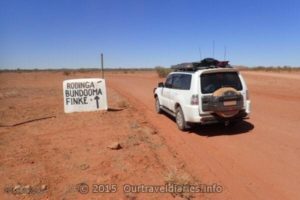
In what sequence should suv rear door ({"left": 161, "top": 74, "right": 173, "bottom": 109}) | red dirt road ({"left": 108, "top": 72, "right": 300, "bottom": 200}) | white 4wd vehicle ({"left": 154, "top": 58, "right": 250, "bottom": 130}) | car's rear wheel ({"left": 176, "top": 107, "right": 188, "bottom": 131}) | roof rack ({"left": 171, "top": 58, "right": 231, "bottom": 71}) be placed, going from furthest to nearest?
suv rear door ({"left": 161, "top": 74, "right": 173, "bottom": 109})
roof rack ({"left": 171, "top": 58, "right": 231, "bottom": 71})
car's rear wheel ({"left": 176, "top": 107, "right": 188, "bottom": 131})
white 4wd vehicle ({"left": 154, "top": 58, "right": 250, "bottom": 130})
red dirt road ({"left": 108, "top": 72, "right": 300, "bottom": 200})

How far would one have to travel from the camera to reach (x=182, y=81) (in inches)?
410

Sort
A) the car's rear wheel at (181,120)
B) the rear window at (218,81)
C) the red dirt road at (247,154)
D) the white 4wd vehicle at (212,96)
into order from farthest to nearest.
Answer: the car's rear wheel at (181,120)
the rear window at (218,81)
the white 4wd vehicle at (212,96)
the red dirt road at (247,154)

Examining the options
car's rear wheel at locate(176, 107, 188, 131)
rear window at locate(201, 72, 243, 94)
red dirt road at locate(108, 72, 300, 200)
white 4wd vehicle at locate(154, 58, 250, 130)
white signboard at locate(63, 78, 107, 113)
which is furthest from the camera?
white signboard at locate(63, 78, 107, 113)

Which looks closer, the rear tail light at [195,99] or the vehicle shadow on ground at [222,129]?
the rear tail light at [195,99]

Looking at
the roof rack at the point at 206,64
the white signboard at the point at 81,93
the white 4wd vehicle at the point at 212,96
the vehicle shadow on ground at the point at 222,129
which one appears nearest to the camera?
the white 4wd vehicle at the point at 212,96

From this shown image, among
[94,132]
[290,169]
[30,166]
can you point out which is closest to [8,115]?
[94,132]

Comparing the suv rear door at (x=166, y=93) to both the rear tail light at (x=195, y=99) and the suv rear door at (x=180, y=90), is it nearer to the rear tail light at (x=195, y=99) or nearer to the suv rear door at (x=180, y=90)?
the suv rear door at (x=180, y=90)

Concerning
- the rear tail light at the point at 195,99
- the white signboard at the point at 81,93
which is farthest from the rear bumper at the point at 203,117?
the white signboard at the point at 81,93

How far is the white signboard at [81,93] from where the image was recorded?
45.1 feet

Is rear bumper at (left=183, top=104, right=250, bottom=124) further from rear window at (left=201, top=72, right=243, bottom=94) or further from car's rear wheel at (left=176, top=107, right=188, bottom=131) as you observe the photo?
rear window at (left=201, top=72, right=243, bottom=94)

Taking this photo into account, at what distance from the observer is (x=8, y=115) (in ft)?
45.2

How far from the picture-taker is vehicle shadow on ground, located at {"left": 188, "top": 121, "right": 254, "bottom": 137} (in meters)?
9.60

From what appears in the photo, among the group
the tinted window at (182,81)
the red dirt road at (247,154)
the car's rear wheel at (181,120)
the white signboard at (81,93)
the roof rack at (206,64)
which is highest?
the roof rack at (206,64)

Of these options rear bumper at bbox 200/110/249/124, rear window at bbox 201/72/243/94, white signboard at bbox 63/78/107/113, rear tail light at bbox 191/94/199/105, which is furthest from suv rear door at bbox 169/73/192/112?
white signboard at bbox 63/78/107/113
